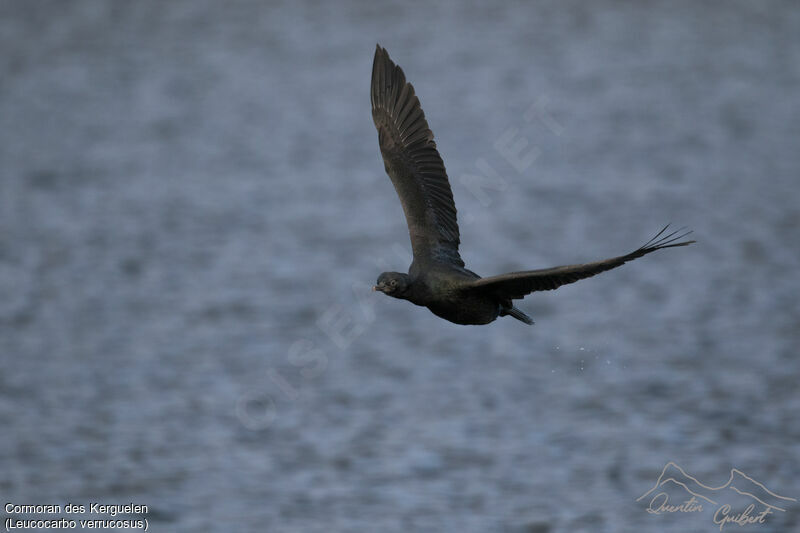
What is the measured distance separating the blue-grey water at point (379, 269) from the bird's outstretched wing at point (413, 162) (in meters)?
9.55

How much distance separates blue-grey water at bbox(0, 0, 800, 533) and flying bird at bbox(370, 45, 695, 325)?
957cm

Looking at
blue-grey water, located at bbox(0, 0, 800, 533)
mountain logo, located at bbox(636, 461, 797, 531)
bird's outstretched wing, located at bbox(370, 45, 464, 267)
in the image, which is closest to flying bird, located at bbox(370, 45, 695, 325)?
bird's outstretched wing, located at bbox(370, 45, 464, 267)

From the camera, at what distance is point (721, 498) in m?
20.1

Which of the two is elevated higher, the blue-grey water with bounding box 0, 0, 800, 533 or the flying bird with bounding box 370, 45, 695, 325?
the blue-grey water with bounding box 0, 0, 800, 533

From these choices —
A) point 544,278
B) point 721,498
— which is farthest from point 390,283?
point 721,498

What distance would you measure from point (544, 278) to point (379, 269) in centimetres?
2033

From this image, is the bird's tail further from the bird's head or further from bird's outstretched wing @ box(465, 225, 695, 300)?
the bird's head

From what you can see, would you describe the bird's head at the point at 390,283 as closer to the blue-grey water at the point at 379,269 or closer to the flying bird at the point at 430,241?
the flying bird at the point at 430,241

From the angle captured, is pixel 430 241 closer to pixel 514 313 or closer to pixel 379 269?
pixel 514 313

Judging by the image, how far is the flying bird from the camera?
9070 mm

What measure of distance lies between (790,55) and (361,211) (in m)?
20.3

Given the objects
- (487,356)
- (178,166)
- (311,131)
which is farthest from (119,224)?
(487,356)

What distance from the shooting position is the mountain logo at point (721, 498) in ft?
65.4

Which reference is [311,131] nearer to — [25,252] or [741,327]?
[25,252]
